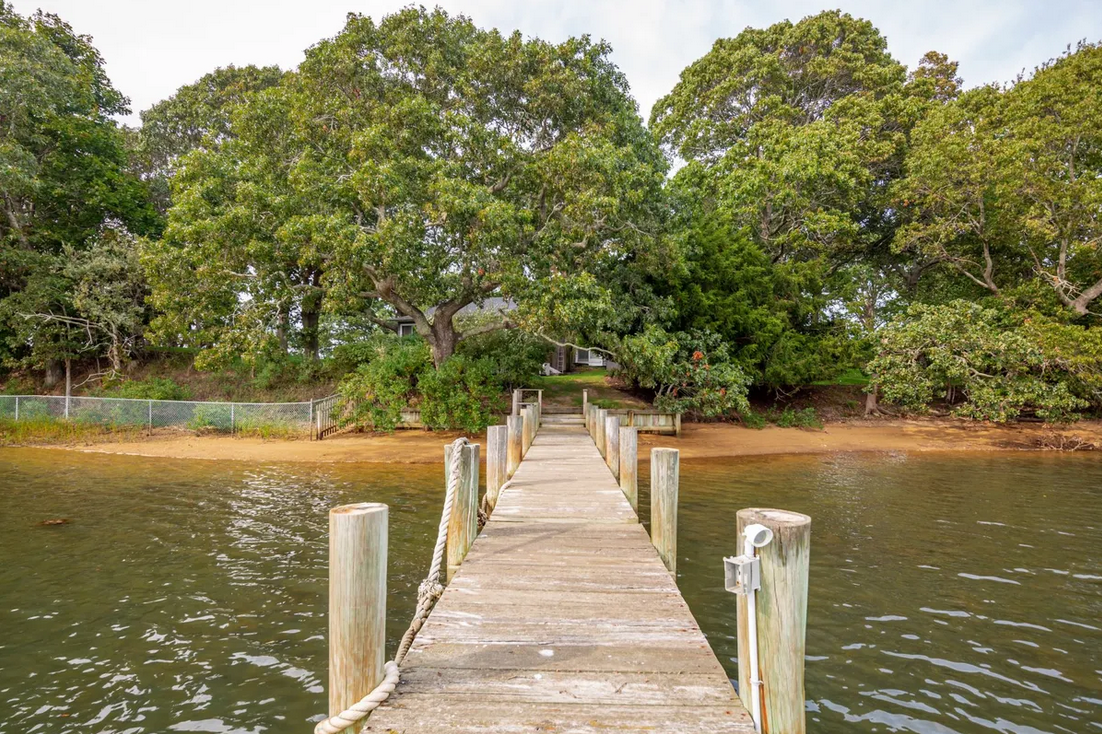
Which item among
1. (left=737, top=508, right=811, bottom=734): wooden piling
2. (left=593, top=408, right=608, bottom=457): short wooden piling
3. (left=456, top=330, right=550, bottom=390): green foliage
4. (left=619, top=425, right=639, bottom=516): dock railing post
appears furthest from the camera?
(left=456, top=330, right=550, bottom=390): green foliage

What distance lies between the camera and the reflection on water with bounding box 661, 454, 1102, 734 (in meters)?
4.32

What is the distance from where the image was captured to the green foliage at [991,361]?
18.4m

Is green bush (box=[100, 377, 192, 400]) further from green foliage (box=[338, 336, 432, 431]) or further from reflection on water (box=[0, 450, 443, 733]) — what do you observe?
reflection on water (box=[0, 450, 443, 733])

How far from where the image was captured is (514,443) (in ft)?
33.1

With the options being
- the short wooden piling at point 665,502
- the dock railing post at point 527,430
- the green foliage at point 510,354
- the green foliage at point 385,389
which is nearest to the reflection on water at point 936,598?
the short wooden piling at point 665,502

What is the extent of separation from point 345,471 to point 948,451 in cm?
2021

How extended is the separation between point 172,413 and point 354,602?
21092 mm

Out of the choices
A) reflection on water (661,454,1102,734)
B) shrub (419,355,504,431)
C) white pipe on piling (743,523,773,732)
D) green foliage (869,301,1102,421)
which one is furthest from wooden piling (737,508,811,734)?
green foliage (869,301,1102,421)

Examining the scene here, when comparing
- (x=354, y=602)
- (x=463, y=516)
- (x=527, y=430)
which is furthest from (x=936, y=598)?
(x=527, y=430)

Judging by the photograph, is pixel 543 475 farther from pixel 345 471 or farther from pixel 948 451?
pixel 948 451

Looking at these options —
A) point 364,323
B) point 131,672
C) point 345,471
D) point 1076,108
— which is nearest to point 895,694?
point 131,672

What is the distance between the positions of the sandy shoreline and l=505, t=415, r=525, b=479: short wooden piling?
5870 mm

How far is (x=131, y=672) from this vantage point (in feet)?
15.5

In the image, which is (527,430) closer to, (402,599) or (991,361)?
(402,599)
